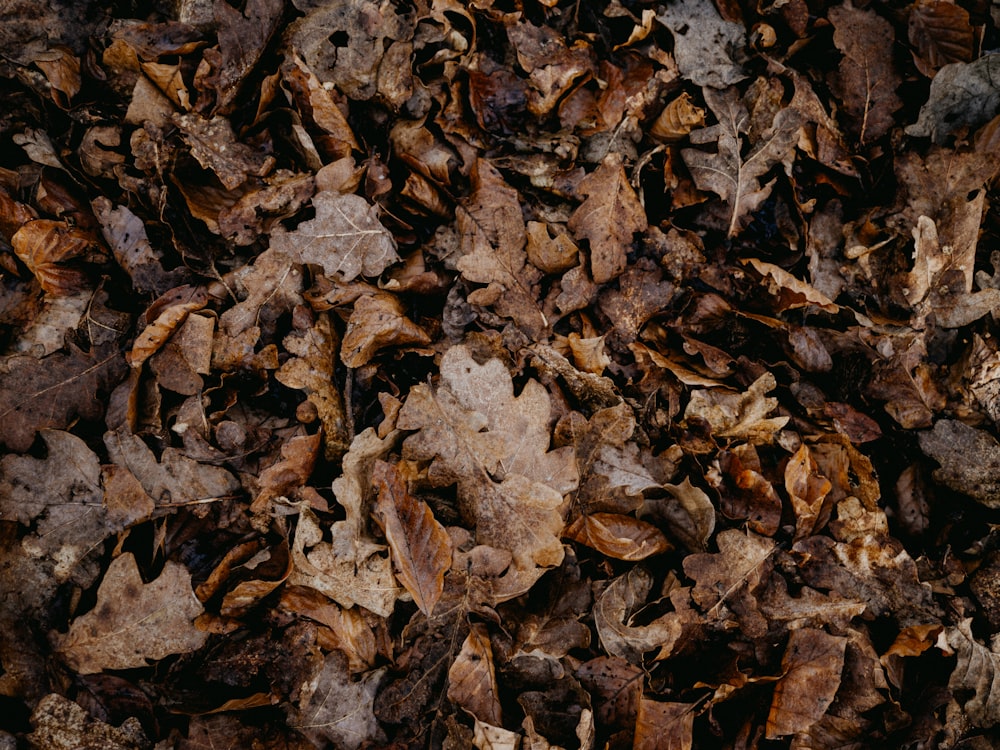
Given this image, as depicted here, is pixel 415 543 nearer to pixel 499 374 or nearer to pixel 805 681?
pixel 499 374

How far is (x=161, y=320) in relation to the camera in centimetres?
233

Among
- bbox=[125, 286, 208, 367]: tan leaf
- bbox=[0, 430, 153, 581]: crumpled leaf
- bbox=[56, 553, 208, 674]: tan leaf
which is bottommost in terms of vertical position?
bbox=[56, 553, 208, 674]: tan leaf

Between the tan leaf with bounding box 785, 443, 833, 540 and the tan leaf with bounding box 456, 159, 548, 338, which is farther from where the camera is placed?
the tan leaf with bounding box 456, 159, 548, 338

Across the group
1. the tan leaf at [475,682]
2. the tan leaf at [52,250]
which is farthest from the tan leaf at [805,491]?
the tan leaf at [52,250]

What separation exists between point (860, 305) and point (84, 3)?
3614 mm

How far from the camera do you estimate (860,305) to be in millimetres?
2594

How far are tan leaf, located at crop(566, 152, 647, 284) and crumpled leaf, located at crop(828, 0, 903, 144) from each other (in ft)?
3.51

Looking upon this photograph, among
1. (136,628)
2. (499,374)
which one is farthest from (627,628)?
(136,628)

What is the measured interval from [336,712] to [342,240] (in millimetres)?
1783

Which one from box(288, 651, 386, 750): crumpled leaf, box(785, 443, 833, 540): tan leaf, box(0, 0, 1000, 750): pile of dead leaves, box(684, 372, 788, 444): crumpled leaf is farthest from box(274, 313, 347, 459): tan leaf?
box(785, 443, 833, 540): tan leaf

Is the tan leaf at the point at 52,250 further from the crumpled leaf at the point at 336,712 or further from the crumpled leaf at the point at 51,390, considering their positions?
the crumpled leaf at the point at 336,712

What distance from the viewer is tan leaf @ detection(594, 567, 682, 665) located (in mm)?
2184

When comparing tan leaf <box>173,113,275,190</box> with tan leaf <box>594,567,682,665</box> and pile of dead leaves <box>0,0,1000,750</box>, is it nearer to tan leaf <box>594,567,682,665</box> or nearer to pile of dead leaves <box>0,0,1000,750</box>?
pile of dead leaves <box>0,0,1000,750</box>

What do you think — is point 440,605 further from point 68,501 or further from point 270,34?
point 270,34
